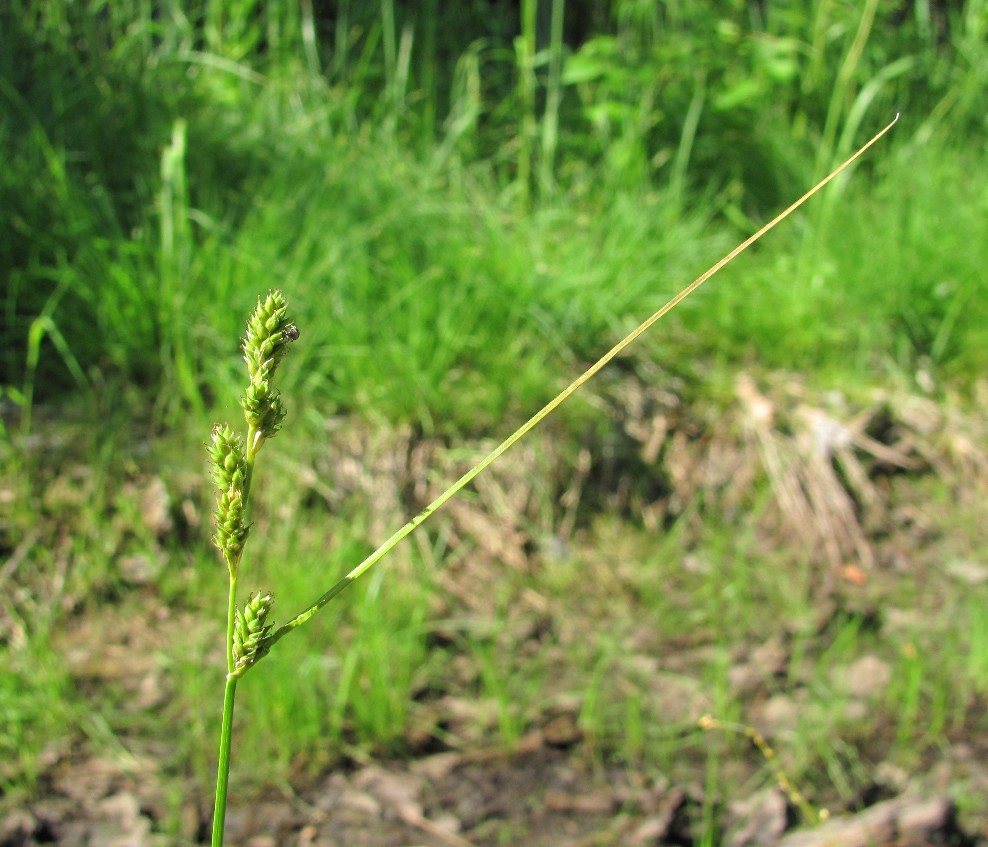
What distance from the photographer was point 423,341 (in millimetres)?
2344

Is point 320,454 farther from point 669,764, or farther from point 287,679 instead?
point 669,764

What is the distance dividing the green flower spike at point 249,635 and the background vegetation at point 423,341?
1254 mm

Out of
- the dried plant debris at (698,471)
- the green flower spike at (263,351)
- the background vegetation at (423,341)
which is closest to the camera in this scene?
the green flower spike at (263,351)

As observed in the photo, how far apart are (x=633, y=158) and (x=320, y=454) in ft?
4.90

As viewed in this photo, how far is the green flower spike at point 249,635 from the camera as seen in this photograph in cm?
49

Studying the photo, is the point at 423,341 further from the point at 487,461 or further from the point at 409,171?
the point at 487,461

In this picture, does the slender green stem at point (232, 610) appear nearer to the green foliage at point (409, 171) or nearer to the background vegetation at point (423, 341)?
the background vegetation at point (423, 341)

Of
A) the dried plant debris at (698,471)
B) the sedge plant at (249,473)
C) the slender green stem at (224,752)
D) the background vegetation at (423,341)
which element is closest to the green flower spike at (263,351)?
the sedge plant at (249,473)

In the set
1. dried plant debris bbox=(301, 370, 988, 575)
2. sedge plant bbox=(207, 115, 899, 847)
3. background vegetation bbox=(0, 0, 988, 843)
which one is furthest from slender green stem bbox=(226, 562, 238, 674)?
dried plant debris bbox=(301, 370, 988, 575)

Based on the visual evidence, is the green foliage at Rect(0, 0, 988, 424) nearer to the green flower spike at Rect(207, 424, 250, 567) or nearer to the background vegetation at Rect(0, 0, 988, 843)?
the background vegetation at Rect(0, 0, 988, 843)

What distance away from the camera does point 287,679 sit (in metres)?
1.74

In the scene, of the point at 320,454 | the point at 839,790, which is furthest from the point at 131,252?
the point at 839,790

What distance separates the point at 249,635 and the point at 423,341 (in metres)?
1.87

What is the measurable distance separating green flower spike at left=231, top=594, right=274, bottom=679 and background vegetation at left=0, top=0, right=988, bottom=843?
1254 millimetres
